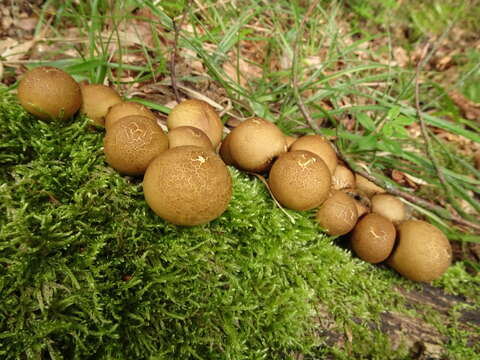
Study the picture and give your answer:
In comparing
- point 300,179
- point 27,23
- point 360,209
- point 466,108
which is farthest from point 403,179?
point 27,23

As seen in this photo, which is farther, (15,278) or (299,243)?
(299,243)

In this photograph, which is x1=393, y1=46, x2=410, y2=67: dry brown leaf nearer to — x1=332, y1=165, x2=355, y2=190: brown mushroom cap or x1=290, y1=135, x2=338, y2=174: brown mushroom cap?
x1=332, y1=165, x2=355, y2=190: brown mushroom cap

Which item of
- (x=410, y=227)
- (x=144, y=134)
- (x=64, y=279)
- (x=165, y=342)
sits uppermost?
(x=144, y=134)

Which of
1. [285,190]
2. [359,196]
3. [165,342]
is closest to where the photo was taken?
[165,342]

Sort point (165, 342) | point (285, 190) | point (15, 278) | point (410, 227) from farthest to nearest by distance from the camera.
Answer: point (410, 227)
point (285, 190)
point (165, 342)
point (15, 278)

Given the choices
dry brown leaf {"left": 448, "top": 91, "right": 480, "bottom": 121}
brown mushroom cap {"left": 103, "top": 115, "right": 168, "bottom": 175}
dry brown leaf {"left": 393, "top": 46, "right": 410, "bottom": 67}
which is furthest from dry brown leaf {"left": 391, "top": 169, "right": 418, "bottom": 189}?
dry brown leaf {"left": 393, "top": 46, "right": 410, "bottom": 67}

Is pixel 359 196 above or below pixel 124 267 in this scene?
above

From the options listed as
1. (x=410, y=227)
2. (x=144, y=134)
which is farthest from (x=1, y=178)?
(x=410, y=227)

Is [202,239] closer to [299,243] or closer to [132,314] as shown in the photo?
[132,314]
